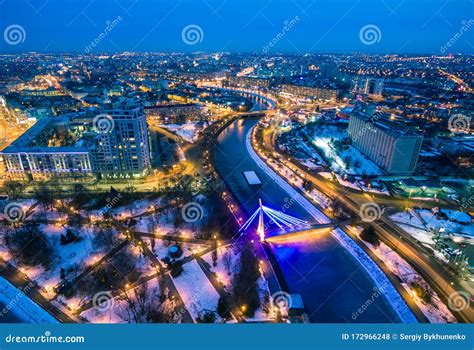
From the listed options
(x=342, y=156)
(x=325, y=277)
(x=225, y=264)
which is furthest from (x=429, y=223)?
(x=225, y=264)

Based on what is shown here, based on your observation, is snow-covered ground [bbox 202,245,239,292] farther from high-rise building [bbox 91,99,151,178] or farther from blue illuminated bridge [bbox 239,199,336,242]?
high-rise building [bbox 91,99,151,178]

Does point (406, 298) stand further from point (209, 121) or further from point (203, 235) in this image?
point (209, 121)

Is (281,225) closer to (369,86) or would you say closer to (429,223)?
(429,223)

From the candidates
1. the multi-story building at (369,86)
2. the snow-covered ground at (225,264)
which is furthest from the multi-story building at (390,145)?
the multi-story building at (369,86)

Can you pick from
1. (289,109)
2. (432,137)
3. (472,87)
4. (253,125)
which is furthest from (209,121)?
(472,87)

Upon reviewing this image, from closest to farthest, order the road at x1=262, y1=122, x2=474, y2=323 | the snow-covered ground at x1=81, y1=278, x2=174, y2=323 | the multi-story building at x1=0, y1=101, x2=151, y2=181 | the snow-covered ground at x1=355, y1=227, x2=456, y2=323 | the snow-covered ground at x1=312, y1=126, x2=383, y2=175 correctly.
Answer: the snow-covered ground at x1=81, y1=278, x2=174, y2=323 < the snow-covered ground at x1=355, y1=227, x2=456, y2=323 < the road at x1=262, y1=122, x2=474, y2=323 < the multi-story building at x1=0, y1=101, x2=151, y2=181 < the snow-covered ground at x1=312, y1=126, x2=383, y2=175

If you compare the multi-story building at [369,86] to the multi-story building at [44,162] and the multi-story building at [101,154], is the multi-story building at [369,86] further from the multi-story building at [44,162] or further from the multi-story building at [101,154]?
the multi-story building at [44,162]

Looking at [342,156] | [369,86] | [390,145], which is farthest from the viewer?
[369,86]

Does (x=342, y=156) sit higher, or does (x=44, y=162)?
(x=44, y=162)

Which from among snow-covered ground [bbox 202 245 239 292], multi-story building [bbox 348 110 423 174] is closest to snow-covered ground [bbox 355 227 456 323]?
snow-covered ground [bbox 202 245 239 292]
